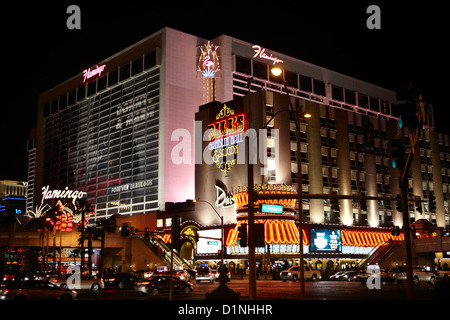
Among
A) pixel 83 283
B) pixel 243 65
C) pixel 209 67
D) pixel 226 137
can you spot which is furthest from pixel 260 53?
pixel 83 283

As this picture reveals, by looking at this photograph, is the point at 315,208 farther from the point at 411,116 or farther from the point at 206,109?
the point at 411,116

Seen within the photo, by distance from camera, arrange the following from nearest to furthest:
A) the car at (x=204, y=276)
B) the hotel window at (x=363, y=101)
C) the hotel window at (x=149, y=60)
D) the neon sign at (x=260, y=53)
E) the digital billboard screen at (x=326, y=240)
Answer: the car at (x=204, y=276) < the digital billboard screen at (x=326, y=240) < the neon sign at (x=260, y=53) < the hotel window at (x=149, y=60) < the hotel window at (x=363, y=101)

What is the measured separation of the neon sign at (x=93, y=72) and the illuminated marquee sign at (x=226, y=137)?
65.7m

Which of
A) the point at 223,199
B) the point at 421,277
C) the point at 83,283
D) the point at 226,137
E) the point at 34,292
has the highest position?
the point at 226,137

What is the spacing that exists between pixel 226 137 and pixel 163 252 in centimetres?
2304

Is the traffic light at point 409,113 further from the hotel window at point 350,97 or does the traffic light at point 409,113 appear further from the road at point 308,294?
the hotel window at point 350,97

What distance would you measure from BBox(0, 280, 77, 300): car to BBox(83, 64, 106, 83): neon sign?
124283mm

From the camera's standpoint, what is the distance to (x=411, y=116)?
539 inches

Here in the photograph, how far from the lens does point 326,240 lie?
3307 inches

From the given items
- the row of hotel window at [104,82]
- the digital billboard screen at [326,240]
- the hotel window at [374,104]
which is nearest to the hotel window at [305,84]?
the hotel window at [374,104]

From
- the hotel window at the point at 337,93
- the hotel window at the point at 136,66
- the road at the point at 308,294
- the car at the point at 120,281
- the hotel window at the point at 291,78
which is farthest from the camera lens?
the hotel window at the point at 337,93

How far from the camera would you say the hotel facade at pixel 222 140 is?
85938 millimetres

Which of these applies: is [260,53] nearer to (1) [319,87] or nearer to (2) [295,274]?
(1) [319,87]
